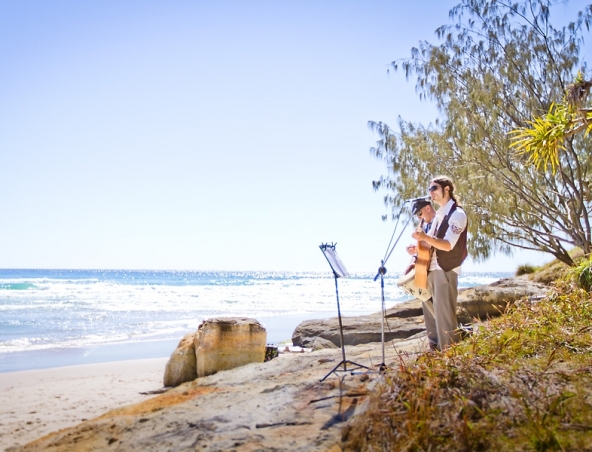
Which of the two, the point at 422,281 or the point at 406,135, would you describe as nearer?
the point at 422,281

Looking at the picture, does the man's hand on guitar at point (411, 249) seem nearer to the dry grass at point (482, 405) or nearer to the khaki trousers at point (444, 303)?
the khaki trousers at point (444, 303)

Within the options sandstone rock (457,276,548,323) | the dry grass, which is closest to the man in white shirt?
the dry grass

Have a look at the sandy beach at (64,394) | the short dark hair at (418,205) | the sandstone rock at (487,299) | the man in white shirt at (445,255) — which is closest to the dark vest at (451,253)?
the man in white shirt at (445,255)

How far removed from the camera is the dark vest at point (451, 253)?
5.02 m

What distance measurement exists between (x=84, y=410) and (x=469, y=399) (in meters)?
4.49

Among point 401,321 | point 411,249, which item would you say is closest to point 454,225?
point 411,249

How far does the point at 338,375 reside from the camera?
14.9 feet

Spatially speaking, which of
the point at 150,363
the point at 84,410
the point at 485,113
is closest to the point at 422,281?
the point at 84,410

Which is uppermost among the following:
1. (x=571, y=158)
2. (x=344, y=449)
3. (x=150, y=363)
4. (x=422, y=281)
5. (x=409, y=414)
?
(x=571, y=158)

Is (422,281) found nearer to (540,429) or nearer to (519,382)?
(519,382)

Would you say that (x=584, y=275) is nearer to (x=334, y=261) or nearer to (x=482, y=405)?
(x=334, y=261)

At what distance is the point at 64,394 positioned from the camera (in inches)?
270

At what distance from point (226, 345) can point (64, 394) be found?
213 centimetres

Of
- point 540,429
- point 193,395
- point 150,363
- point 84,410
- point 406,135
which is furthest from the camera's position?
point 406,135
